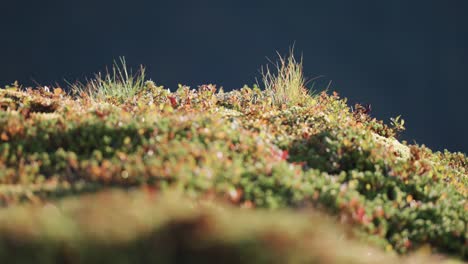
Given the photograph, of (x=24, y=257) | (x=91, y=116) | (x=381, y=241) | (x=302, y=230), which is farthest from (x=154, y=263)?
(x=91, y=116)

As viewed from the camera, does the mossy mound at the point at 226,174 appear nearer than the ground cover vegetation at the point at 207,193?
No

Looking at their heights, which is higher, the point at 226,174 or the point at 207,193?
the point at 226,174

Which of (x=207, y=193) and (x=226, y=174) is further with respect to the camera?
(x=226, y=174)

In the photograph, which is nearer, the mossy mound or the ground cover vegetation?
the ground cover vegetation

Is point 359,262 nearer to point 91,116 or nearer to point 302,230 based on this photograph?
point 302,230
